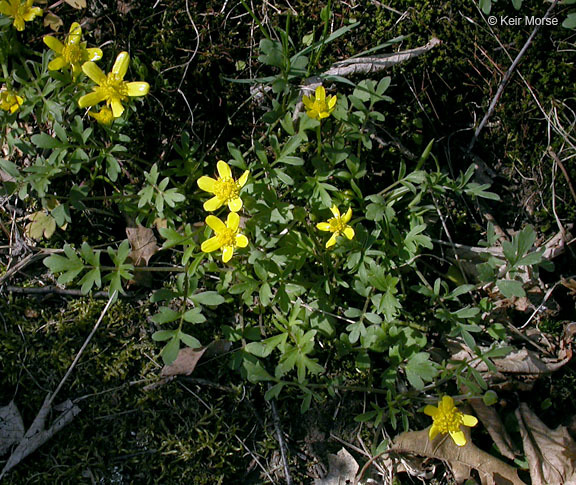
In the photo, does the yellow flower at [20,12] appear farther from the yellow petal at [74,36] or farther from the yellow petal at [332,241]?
the yellow petal at [332,241]

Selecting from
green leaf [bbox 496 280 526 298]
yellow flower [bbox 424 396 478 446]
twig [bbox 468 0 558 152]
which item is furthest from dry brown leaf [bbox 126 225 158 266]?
twig [bbox 468 0 558 152]

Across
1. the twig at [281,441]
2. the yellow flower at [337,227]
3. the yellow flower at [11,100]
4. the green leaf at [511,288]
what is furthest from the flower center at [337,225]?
the yellow flower at [11,100]

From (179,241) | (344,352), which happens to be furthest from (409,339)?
(179,241)

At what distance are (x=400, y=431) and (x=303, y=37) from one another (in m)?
2.16

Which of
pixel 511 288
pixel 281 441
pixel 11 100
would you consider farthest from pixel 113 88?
pixel 511 288

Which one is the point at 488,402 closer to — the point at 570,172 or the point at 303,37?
the point at 570,172

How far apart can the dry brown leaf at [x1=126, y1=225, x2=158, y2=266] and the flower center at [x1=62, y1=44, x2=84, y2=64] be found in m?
0.86

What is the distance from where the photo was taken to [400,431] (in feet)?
9.31

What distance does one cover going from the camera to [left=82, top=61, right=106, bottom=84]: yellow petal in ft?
8.18

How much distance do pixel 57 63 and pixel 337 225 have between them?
1472 mm

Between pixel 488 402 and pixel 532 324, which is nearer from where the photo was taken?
pixel 488 402

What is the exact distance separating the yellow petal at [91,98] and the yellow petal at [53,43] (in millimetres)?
259

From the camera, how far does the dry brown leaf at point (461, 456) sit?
2.71m

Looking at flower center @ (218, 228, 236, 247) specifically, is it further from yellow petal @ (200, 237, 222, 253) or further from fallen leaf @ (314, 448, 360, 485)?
fallen leaf @ (314, 448, 360, 485)
